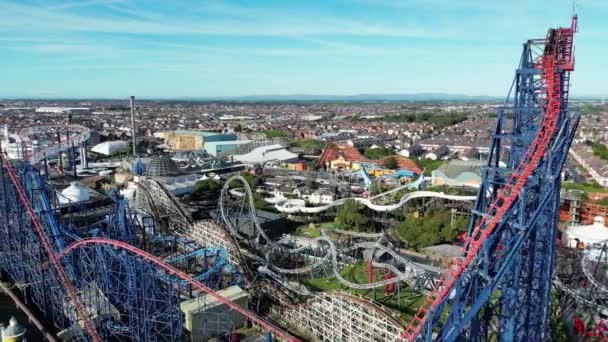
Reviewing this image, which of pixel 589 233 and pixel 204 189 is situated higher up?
pixel 589 233

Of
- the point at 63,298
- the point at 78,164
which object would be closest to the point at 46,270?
the point at 63,298

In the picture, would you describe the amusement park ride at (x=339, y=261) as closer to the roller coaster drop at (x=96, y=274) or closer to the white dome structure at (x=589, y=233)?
the roller coaster drop at (x=96, y=274)

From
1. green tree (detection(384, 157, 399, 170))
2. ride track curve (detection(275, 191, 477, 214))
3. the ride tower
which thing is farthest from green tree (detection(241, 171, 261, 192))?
the ride tower

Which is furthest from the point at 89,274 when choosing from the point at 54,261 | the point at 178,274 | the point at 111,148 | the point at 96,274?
the point at 111,148

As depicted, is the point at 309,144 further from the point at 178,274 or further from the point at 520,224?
the point at 520,224

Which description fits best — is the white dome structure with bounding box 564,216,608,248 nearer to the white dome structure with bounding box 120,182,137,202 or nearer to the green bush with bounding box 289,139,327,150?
the white dome structure with bounding box 120,182,137,202

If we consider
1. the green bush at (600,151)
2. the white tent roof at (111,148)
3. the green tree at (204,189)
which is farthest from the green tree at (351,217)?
the white tent roof at (111,148)

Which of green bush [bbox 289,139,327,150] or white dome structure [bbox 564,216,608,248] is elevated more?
green bush [bbox 289,139,327,150]
